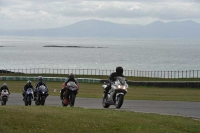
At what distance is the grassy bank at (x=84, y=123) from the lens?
1334cm

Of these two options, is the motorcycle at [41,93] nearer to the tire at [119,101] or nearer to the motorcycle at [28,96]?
the motorcycle at [28,96]

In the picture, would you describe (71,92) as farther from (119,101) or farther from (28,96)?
(28,96)

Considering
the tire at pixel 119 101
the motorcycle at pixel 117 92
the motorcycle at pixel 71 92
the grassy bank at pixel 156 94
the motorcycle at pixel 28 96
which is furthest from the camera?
the grassy bank at pixel 156 94

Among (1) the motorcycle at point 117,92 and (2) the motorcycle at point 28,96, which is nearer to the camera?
(1) the motorcycle at point 117,92

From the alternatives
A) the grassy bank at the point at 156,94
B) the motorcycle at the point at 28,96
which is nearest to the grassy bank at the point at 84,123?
the motorcycle at the point at 28,96

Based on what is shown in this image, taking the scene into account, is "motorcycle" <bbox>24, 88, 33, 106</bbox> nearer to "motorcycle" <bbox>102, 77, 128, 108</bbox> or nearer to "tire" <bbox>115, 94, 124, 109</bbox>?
"motorcycle" <bbox>102, 77, 128, 108</bbox>

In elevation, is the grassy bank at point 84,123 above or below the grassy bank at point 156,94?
above

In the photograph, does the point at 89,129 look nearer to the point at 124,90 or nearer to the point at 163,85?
the point at 124,90

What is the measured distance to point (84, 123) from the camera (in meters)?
14.3

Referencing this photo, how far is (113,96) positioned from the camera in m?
21.8

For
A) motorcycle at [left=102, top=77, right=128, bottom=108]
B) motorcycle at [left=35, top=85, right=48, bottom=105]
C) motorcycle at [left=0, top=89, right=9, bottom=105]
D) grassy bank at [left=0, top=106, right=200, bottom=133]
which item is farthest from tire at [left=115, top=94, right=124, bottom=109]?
motorcycle at [left=0, top=89, right=9, bottom=105]

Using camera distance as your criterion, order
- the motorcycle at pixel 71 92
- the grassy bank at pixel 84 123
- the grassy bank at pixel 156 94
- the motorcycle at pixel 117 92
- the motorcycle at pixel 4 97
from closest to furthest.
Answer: the grassy bank at pixel 84 123
the motorcycle at pixel 117 92
the motorcycle at pixel 71 92
the motorcycle at pixel 4 97
the grassy bank at pixel 156 94

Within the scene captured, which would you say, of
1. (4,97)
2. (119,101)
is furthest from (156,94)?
(119,101)

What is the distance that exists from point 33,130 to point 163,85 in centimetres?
3617
